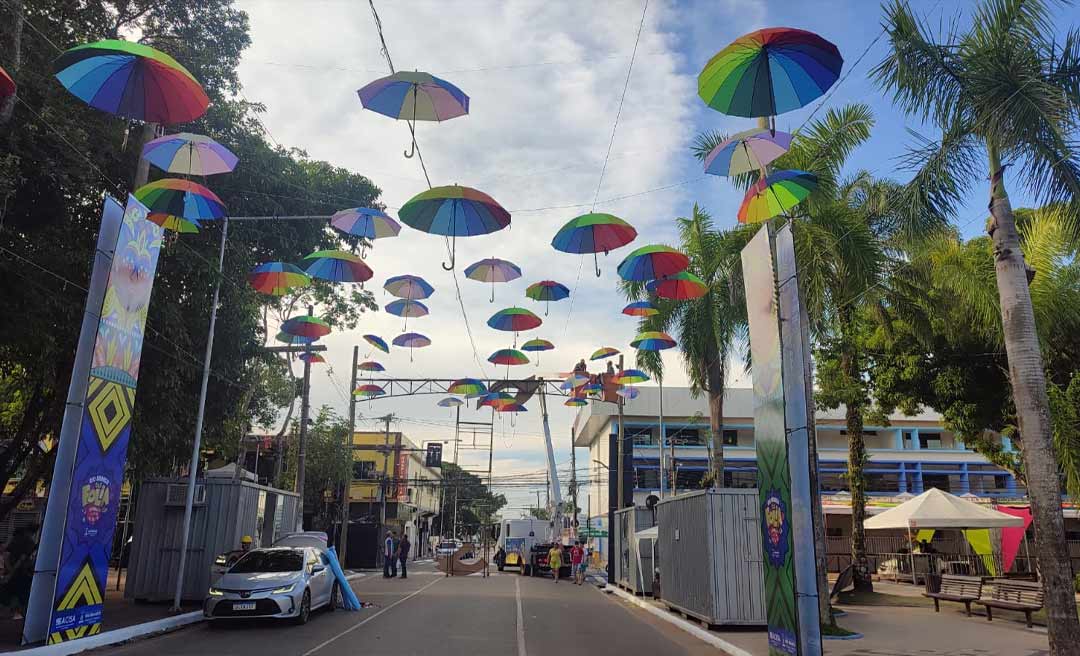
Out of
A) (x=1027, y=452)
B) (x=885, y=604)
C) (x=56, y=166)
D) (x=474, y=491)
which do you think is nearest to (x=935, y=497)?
(x=885, y=604)

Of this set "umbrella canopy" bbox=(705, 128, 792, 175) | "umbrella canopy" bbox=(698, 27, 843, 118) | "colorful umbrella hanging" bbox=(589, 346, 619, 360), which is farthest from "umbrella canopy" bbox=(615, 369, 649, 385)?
"umbrella canopy" bbox=(698, 27, 843, 118)

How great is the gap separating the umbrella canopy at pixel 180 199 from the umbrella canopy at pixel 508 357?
33.2 feet

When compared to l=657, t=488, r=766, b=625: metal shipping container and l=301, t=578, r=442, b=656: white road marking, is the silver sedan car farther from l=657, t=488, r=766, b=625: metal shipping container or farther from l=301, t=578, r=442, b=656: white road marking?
l=657, t=488, r=766, b=625: metal shipping container

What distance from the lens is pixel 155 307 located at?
1600 cm

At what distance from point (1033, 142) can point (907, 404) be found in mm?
13869

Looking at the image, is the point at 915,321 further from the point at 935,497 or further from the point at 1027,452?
the point at 1027,452

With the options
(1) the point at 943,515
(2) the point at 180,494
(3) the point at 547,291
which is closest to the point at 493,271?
(3) the point at 547,291

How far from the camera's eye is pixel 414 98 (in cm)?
992

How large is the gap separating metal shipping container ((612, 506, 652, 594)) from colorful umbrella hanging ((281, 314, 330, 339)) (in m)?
11.6

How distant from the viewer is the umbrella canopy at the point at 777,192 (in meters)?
11.1

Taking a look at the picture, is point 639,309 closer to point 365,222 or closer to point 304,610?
point 365,222

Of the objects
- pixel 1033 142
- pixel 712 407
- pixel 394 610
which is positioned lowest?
pixel 394 610

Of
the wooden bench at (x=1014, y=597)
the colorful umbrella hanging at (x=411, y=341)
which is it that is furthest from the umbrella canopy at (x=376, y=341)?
the wooden bench at (x=1014, y=597)

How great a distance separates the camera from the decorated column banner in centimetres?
1062
